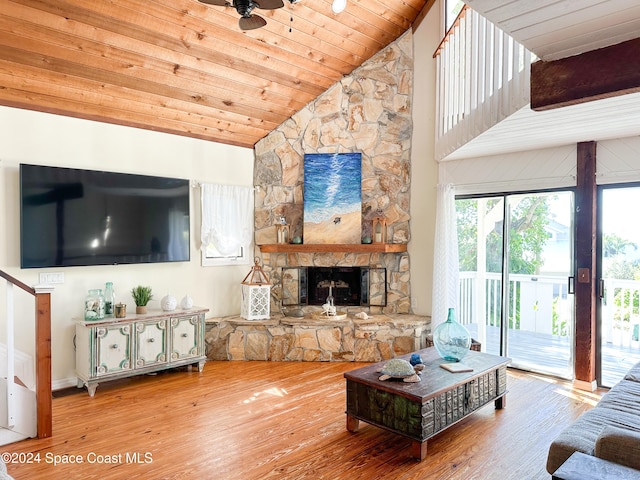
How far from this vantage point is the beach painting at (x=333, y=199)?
18.2 ft

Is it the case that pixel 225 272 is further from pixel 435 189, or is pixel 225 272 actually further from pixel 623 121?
pixel 623 121

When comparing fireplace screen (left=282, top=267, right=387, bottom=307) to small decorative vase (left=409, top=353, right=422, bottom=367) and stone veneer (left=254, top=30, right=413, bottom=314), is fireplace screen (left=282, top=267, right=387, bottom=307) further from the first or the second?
small decorative vase (left=409, top=353, right=422, bottom=367)

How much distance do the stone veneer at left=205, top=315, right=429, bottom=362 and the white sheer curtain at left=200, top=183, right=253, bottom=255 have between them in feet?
3.25

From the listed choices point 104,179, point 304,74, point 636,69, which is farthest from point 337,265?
point 636,69

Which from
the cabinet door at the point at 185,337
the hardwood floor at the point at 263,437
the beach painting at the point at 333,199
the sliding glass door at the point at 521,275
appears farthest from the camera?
the beach painting at the point at 333,199

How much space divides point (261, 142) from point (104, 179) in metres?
2.10

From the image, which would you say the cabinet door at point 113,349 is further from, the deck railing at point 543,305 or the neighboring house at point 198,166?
the deck railing at point 543,305

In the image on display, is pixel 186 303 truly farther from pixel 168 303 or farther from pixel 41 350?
pixel 41 350

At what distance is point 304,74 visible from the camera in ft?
16.7

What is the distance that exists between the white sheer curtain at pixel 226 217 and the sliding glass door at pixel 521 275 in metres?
2.70

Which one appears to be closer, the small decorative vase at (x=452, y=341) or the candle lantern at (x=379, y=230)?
the small decorative vase at (x=452, y=341)

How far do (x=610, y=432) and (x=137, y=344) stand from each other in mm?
3877

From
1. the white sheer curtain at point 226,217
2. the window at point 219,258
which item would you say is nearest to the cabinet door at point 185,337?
the window at point 219,258

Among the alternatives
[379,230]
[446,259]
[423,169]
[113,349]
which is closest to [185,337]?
[113,349]
